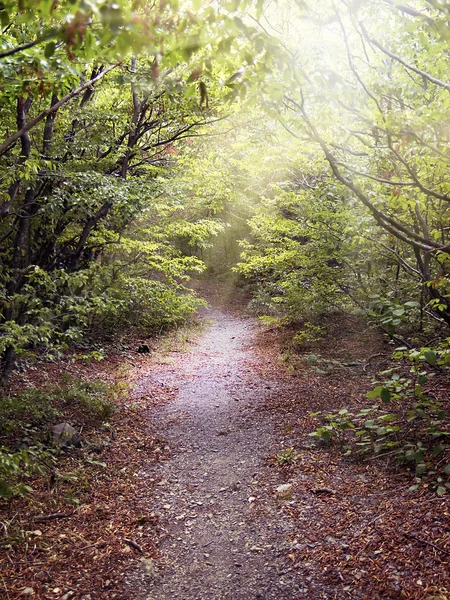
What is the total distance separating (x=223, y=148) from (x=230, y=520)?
10.6 metres

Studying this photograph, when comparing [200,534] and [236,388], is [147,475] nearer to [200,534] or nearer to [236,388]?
[200,534]

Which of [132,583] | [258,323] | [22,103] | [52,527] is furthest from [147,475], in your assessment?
[258,323]

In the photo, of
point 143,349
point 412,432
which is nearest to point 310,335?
point 143,349

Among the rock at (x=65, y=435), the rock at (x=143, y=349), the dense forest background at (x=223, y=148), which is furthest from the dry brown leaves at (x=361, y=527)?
the rock at (x=143, y=349)

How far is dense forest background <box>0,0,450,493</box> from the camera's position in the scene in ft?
8.45

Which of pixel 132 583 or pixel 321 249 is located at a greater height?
pixel 321 249

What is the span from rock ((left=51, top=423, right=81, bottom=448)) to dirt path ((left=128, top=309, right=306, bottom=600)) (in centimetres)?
119

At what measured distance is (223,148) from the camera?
40.9ft

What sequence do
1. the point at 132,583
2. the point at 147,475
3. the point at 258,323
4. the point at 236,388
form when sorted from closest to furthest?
1. the point at 132,583
2. the point at 147,475
3. the point at 236,388
4. the point at 258,323

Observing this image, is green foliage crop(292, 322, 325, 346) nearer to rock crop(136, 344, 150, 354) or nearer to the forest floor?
the forest floor

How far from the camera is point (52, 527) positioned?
4.04 metres

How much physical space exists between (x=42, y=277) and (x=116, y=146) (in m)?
2.94

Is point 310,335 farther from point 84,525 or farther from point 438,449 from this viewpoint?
point 84,525

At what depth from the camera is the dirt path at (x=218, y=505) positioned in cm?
335
